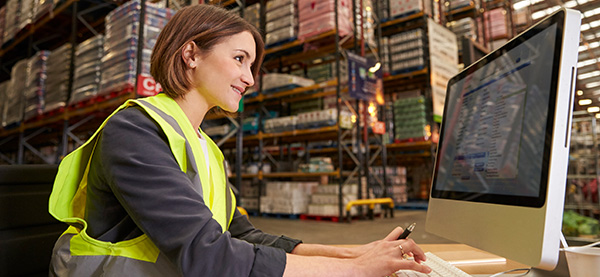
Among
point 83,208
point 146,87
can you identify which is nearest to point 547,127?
point 83,208

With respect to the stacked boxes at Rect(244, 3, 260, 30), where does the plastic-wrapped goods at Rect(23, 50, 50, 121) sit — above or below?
below

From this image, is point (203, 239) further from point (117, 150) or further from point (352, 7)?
point (352, 7)

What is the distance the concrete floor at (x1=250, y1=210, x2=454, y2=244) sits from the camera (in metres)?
3.72

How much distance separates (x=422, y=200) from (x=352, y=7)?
457 centimetres

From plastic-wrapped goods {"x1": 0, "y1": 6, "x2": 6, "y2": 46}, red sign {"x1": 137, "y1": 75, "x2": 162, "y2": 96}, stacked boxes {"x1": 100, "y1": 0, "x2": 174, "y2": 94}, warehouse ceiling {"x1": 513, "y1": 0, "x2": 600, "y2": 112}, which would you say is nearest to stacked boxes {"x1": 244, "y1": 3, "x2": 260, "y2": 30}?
stacked boxes {"x1": 100, "y1": 0, "x2": 174, "y2": 94}

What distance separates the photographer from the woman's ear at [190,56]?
100cm

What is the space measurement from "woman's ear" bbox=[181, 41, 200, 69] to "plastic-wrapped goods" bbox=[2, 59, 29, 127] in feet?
22.1

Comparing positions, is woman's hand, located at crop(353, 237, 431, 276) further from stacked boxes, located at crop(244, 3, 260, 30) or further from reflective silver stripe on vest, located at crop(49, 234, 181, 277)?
stacked boxes, located at crop(244, 3, 260, 30)

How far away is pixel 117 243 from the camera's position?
69 cm

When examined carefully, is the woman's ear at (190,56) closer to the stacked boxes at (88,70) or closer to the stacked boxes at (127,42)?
the stacked boxes at (127,42)

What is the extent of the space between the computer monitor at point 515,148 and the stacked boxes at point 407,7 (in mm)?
6103

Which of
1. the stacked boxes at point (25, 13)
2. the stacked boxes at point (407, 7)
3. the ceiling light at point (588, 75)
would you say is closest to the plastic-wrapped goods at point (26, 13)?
the stacked boxes at point (25, 13)

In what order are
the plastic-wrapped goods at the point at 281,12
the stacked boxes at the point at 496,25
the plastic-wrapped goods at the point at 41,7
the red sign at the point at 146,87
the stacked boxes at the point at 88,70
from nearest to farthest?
A: the red sign at the point at 146,87 < the stacked boxes at the point at 88,70 < the plastic-wrapped goods at the point at 281,12 < the plastic-wrapped goods at the point at 41,7 < the stacked boxes at the point at 496,25

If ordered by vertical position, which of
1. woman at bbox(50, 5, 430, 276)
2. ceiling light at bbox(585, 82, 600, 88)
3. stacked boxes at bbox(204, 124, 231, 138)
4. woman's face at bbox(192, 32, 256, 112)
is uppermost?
ceiling light at bbox(585, 82, 600, 88)
